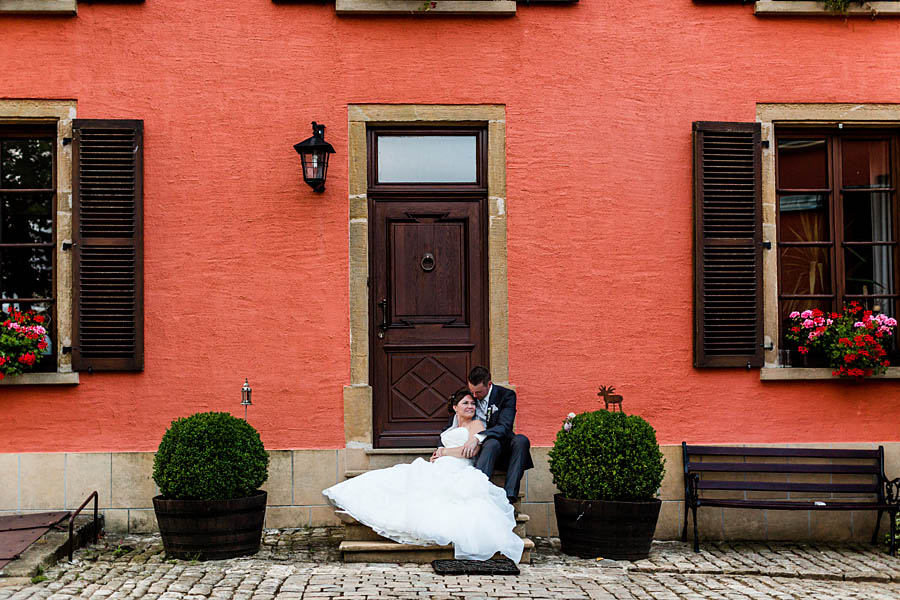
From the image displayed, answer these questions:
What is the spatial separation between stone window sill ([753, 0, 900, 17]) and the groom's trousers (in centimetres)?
377

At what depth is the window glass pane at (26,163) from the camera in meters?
7.90

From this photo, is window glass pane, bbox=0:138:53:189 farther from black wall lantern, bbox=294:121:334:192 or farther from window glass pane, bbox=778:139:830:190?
window glass pane, bbox=778:139:830:190

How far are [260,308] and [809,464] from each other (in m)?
4.28

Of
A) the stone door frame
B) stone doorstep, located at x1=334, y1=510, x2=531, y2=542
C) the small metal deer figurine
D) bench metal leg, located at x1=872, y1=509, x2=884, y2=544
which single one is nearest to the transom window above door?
the stone door frame

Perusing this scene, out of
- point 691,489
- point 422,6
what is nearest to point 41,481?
point 422,6

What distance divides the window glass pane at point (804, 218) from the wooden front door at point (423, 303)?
7.89 feet

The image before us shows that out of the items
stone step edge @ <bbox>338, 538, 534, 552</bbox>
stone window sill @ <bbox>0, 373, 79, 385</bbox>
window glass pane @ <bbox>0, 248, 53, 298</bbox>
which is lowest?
stone step edge @ <bbox>338, 538, 534, 552</bbox>

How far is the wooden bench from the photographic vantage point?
777 centimetres

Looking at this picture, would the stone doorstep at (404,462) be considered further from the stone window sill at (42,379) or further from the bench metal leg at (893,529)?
the bench metal leg at (893,529)

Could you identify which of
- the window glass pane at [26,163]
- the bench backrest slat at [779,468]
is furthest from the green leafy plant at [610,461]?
the window glass pane at [26,163]

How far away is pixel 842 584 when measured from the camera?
662 cm

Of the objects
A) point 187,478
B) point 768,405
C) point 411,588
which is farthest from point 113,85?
Result: point 768,405

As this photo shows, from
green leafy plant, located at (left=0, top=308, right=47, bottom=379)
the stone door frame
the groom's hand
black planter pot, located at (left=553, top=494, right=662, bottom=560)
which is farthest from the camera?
the stone door frame

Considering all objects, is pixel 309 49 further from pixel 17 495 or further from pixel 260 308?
pixel 17 495
